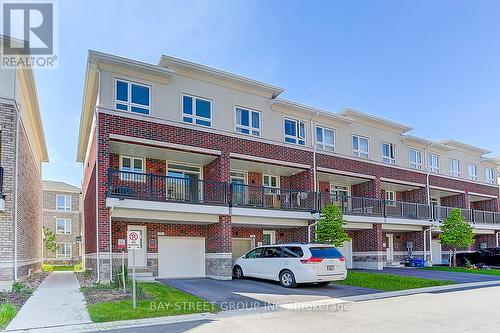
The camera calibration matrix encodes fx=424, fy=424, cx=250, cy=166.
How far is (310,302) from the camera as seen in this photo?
1242 cm

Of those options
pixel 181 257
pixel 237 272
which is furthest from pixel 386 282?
pixel 181 257

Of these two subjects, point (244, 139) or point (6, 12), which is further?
point (244, 139)

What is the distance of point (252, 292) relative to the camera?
14.1 m

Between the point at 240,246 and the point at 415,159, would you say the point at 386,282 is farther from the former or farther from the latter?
the point at 415,159

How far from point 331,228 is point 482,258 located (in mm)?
13968

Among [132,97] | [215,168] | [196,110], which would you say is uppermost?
[132,97]

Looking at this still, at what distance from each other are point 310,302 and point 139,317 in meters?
5.11

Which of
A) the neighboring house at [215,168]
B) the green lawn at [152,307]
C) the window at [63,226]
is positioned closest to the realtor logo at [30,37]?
the neighboring house at [215,168]

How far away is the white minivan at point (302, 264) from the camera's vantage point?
14.8 meters

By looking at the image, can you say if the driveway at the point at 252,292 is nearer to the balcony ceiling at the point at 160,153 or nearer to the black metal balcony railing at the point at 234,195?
the black metal balcony railing at the point at 234,195

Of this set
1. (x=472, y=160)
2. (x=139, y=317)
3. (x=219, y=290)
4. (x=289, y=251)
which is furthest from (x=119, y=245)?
(x=472, y=160)

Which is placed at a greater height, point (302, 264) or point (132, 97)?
point (132, 97)

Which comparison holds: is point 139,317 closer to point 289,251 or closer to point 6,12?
point 289,251

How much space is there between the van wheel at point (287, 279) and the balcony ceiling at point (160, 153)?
6162 millimetres
